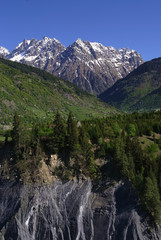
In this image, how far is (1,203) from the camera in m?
66.4

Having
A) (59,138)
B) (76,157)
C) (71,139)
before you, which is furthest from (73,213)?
(59,138)

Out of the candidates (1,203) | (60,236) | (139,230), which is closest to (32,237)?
(60,236)

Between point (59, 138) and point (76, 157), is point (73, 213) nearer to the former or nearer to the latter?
point (76, 157)

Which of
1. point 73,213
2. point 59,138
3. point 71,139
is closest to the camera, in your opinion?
point 73,213

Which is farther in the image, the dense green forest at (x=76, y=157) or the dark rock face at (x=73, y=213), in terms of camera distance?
the dense green forest at (x=76, y=157)

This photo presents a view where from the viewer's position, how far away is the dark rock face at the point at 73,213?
5922 centimetres

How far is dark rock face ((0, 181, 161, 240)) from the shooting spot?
194 ft

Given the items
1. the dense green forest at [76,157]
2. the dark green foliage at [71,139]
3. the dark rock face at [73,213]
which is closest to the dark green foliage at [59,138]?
the dense green forest at [76,157]

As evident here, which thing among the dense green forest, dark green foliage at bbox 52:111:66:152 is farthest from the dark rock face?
dark green foliage at bbox 52:111:66:152

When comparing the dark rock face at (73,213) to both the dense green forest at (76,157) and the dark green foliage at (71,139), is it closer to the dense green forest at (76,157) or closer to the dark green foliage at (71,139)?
the dense green forest at (76,157)

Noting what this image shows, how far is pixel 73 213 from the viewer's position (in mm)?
61969

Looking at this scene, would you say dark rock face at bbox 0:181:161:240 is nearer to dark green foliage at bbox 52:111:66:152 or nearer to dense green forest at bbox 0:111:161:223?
dense green forest at bbox 0:111:161:223

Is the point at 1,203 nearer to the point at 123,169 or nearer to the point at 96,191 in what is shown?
the point at 96,191

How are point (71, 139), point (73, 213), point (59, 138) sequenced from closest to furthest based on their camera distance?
point (73, 213) < point (71, 139) < point (59, 138)
